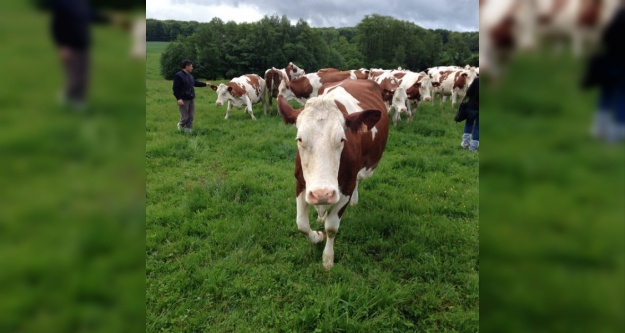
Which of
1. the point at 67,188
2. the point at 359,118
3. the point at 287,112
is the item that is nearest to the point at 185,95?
the point at 287,112

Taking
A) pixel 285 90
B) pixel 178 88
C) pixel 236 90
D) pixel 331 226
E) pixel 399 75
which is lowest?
pixel 331 226

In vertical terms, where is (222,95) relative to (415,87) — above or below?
below

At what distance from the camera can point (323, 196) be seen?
2.78 m

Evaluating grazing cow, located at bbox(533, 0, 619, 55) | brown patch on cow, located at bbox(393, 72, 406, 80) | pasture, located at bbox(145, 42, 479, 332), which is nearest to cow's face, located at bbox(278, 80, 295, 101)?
brown patch on cow, located at bbox(393, 72, 406, 80)

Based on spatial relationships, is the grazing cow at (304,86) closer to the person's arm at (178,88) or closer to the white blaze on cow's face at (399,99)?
the white blaze on cow's face at (399,99)

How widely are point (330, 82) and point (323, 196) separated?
10.1m

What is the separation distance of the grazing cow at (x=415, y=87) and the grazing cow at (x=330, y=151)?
8.30 metres

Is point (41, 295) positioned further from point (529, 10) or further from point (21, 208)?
point (529, 10)

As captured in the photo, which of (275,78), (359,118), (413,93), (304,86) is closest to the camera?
(359,118)

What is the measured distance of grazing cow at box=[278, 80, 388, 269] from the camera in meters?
2.93

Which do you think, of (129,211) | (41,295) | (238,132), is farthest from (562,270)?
(238,132)

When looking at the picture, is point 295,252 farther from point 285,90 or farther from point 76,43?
point 285,90

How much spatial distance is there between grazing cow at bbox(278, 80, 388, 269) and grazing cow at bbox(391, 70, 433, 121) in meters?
8.30

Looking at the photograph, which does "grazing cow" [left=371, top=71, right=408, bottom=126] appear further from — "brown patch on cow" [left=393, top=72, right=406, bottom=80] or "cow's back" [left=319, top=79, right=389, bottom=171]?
"cow's back" [left=319, top=79, right=389, bottom=171]
